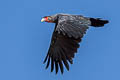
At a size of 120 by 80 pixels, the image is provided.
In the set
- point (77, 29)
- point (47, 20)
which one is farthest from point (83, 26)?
point (47, 20)

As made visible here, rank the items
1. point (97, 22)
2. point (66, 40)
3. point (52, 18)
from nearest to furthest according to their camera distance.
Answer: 1. point (66, 40)
2. point (97, 22)
3. point (52, 18)

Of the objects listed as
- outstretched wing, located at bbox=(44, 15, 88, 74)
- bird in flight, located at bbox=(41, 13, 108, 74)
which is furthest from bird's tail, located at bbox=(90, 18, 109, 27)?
outstretched wing, located at bbox=(44, 15, 88, 74)

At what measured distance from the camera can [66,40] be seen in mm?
16250

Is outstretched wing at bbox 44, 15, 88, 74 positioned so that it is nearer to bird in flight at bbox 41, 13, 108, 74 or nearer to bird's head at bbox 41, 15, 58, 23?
bird in flight at bbox 41, 13, 108, 74

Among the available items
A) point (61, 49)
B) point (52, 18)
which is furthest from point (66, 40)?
point (52, 18)

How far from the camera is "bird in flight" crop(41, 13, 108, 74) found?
14.8 meters

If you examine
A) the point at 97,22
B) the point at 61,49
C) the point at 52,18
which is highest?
the point at 52,18

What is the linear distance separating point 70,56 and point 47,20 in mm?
2068

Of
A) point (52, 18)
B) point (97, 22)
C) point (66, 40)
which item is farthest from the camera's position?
point (52, 18)

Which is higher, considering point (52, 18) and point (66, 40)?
point (52, 18)

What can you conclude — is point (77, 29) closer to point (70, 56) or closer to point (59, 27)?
point (59, 27)

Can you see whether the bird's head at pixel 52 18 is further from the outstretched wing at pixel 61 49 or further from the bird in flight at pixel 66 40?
the outstretched wing at pixel 61 49

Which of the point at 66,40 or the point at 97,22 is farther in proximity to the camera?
the point at 97,22

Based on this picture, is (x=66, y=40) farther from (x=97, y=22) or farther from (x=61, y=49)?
(x=97, y=22)
